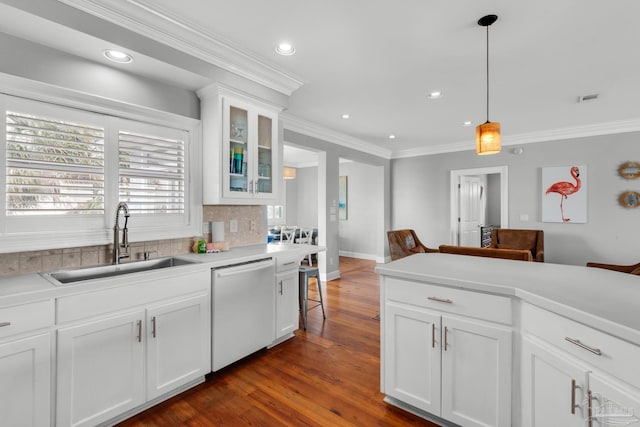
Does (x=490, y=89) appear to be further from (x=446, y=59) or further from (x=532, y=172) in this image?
(x=532, y=172)

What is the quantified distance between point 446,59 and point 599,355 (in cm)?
253

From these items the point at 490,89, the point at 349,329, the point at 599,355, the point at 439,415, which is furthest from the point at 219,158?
the point at 490,89

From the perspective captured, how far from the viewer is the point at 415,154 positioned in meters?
6.88

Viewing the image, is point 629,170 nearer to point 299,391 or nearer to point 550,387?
point 550,387

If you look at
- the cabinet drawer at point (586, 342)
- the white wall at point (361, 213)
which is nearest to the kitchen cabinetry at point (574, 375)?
the cabinet drawer at point (586, 342)

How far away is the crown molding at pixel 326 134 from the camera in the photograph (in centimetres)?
460

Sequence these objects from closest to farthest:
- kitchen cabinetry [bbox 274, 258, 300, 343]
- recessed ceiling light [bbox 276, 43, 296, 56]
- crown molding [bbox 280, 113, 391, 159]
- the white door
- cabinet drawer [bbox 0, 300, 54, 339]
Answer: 1. cabinet drawer [bbox 0, 300, 54, 339]
2. recessed ceiling light [bbox 276, 43, 296, 56]
3. kitchen cabinetry [bbox 274, 258, 300, 343]
4. crown molding [bbox 280, 113, 391, 159]
5. the white door

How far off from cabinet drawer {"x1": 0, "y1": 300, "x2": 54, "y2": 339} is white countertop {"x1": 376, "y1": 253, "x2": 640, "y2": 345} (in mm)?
1836

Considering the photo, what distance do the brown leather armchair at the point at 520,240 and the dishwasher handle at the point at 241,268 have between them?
14.7 ft

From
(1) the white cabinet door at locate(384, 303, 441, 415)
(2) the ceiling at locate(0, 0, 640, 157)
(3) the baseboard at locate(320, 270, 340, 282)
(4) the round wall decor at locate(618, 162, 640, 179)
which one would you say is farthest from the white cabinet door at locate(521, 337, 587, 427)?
(4) the round wall decor at locate(618, 162, 640, 179)

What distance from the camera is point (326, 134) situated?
17.3 feet

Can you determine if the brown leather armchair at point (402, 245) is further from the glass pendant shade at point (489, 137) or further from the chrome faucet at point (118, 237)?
the chrome faucet at point (118, 237)

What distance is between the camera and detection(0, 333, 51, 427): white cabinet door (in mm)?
1473

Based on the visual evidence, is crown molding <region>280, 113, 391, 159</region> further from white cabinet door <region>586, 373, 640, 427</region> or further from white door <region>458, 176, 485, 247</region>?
white cabinet door <region>586, 373, 640, 427</region>
